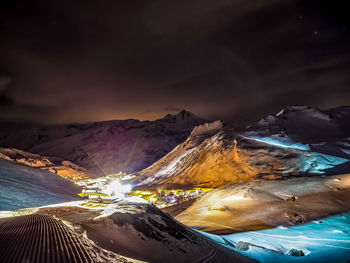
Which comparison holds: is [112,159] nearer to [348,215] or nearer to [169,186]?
[169,186]

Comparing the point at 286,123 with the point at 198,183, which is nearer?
the point at 198,183

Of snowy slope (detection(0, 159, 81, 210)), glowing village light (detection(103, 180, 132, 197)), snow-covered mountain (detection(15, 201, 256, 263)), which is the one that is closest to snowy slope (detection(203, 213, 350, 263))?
snow-covered mountain (detection(15, 201, 256, 263))

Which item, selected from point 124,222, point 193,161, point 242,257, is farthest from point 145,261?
point 193,161

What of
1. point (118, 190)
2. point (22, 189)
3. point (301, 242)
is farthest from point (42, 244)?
point (118, 190)

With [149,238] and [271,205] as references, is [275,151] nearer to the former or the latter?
[271,205]

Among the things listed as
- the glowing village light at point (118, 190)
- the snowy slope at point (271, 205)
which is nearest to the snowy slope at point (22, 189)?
the snowy slope at point (271, 205)

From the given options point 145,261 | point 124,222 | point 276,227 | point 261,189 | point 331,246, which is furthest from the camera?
point 261,189
